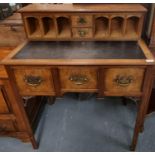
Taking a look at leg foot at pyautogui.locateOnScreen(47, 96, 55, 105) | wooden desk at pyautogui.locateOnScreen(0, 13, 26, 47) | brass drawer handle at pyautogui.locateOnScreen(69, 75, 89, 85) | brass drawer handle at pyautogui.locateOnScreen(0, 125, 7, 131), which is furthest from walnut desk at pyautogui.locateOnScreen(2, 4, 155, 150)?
leg foot at pyautogui.locateOnScreen(47, 96, 55, 105)

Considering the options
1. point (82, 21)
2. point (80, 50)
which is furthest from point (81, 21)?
point (80, 50)

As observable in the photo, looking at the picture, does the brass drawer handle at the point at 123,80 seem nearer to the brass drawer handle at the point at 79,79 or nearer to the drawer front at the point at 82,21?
the brass drawer handle at the point at 79,79

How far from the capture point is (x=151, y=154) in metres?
1.31

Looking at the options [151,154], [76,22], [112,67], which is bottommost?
[151,154]

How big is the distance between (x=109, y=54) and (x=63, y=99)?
1051mm

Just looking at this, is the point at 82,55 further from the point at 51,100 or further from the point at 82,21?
the point at 51,100

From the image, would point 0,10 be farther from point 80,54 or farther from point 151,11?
point 151,11

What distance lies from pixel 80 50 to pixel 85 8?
283mm

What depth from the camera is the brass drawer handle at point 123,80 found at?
94 cm

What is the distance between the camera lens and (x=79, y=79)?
37.9 inches

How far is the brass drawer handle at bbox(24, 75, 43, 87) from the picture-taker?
97 cm

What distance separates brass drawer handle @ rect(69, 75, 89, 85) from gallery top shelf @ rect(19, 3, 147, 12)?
1.39 ft

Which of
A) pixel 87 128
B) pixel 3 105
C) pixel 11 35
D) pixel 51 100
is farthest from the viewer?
pixel 51 100

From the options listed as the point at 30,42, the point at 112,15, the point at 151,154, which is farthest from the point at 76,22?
the point at 151,154
